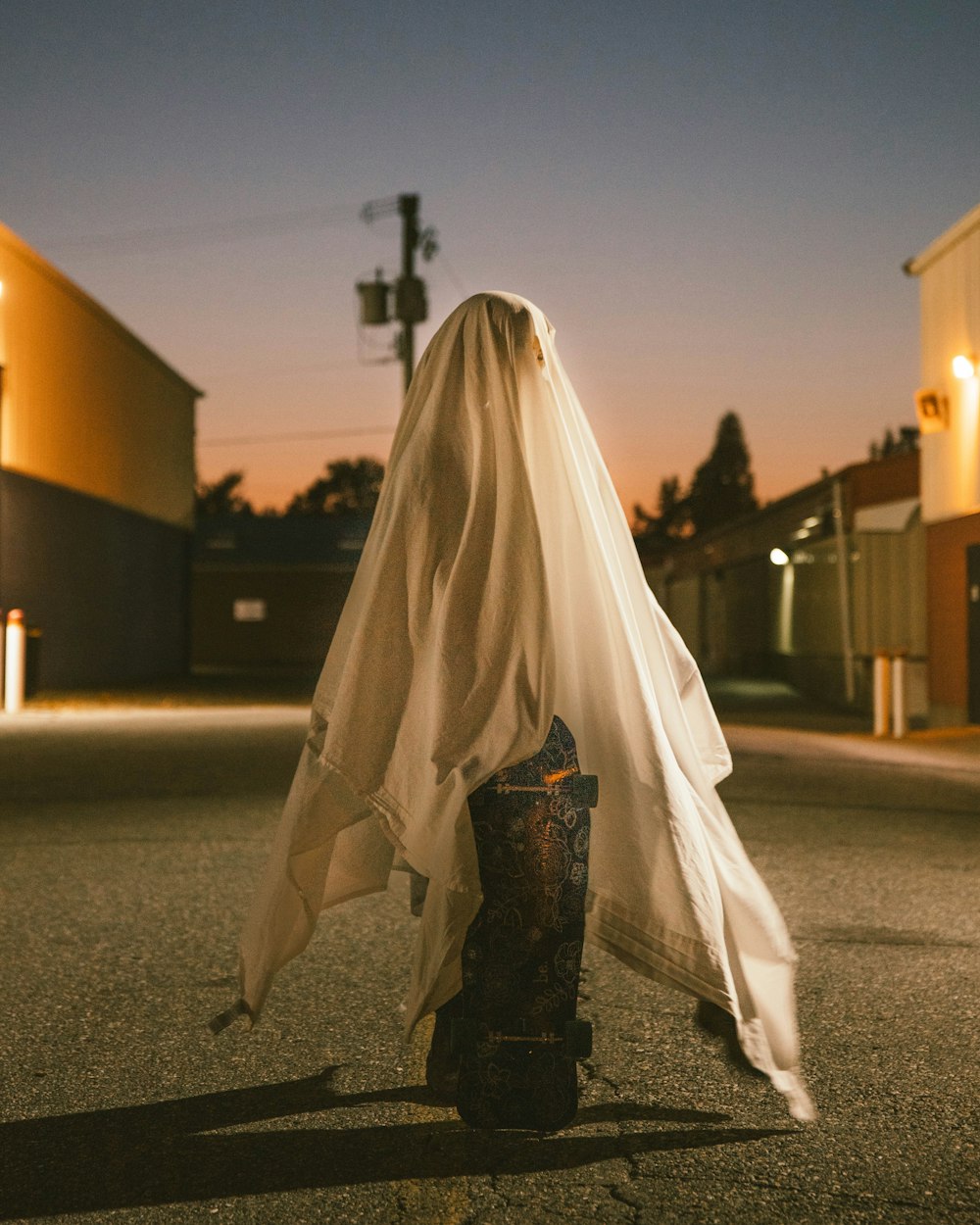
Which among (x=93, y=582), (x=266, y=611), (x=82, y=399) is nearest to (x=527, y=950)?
(x=82, y=399)

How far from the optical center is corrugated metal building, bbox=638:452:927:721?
2111 cm

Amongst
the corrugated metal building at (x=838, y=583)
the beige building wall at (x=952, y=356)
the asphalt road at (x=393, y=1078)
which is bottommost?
the asphalt road at (x=393, y=1078)

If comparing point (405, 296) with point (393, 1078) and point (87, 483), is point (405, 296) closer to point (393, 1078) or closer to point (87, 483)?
point (87, 483)

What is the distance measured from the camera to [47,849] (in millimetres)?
7352

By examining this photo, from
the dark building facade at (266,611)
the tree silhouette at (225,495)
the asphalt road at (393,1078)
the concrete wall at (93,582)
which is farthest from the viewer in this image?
the tree silhouette at (225,495)

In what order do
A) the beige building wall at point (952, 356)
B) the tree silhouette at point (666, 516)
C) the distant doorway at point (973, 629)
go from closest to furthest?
the beige building wall at point (952, 356) < the distant doorway at point (973, 629) < the tree silhouette at point (666, 516)

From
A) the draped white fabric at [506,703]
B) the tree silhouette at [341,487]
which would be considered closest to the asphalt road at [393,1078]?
the draped white fabric at [506,703]

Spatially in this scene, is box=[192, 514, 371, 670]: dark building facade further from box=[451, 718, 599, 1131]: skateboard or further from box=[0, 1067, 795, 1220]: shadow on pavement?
box=[451, 718, 599, 1131]: skateboard

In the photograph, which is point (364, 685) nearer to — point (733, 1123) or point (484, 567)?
point (484, 567)

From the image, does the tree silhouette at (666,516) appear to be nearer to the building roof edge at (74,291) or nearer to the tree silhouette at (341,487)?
the tree silhouette at (341,487)

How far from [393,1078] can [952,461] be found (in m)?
15.9

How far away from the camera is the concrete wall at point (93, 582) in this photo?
23.6 metres

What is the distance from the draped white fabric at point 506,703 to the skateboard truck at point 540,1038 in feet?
0.48

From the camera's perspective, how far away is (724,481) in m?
126
